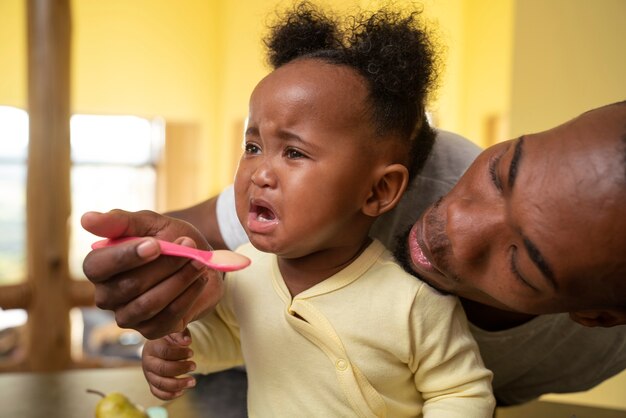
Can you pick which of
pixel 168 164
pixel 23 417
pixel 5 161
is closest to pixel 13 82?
pixel 5 161

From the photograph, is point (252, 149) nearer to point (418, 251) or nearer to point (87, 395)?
point (418, 251)

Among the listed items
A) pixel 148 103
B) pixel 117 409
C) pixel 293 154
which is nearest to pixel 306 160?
pixel 293 154

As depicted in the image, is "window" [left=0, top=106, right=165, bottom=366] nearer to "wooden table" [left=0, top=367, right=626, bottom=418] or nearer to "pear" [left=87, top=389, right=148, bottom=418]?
"wooden table" [left=0, top=367, right=626, bottom=418]

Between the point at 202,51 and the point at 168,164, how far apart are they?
102 centimetres

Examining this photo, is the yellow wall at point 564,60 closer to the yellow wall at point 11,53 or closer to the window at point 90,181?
the window at point 90,181

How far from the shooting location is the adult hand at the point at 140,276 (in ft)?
1.94

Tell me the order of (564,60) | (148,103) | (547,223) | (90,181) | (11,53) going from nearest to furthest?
(547,223) → (564,60) → (11,53) → (148,103) → (90,181)

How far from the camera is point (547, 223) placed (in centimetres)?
57

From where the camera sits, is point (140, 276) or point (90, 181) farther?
point (90, 181)

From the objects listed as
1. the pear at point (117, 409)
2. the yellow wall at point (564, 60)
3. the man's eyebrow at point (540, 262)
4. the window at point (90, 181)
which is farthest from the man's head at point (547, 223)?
the window at point (90, 181)

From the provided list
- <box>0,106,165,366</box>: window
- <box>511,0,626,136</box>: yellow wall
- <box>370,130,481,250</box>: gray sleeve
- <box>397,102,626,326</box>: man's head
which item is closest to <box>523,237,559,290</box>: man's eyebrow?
<box>397,102,626,326</box>: man's head

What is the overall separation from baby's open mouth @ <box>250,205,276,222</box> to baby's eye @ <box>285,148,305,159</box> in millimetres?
60

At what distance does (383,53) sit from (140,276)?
36cm

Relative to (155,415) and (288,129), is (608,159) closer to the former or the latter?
(288,129)
